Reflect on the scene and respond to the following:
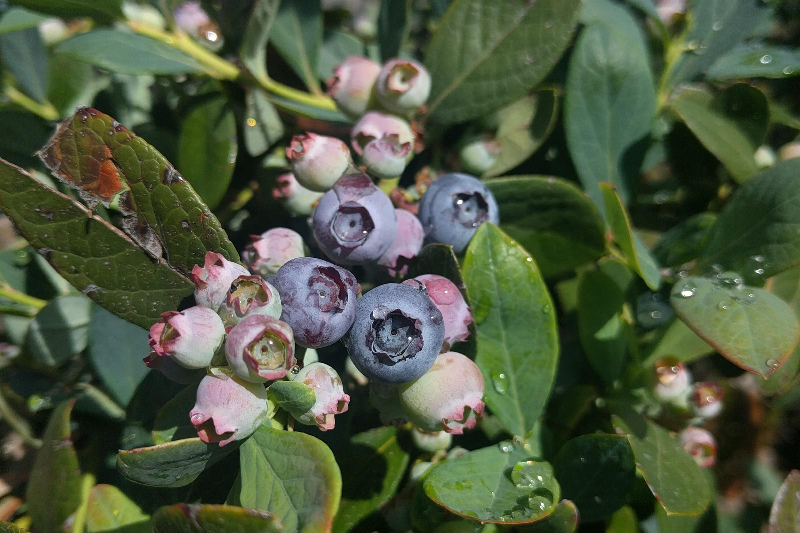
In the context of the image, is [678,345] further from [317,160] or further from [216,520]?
[216,520]

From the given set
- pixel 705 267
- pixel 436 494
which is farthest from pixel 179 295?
pixel 705 267

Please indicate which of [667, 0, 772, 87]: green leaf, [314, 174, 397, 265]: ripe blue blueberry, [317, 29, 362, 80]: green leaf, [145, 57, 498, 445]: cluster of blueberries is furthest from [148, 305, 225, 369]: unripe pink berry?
[667, 0, 772, 87]: green leaf

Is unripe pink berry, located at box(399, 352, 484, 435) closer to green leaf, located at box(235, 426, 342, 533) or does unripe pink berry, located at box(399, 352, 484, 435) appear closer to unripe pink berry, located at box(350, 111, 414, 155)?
green leaf, located at box(235, 426, 342, 533)

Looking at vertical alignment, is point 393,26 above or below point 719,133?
above

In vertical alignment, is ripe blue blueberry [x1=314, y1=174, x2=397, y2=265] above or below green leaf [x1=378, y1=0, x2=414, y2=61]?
below

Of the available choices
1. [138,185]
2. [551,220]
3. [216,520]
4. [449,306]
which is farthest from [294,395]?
[551,220]

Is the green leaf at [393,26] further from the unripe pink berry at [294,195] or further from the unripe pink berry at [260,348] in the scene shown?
the unripe pink berry at [260,348]
